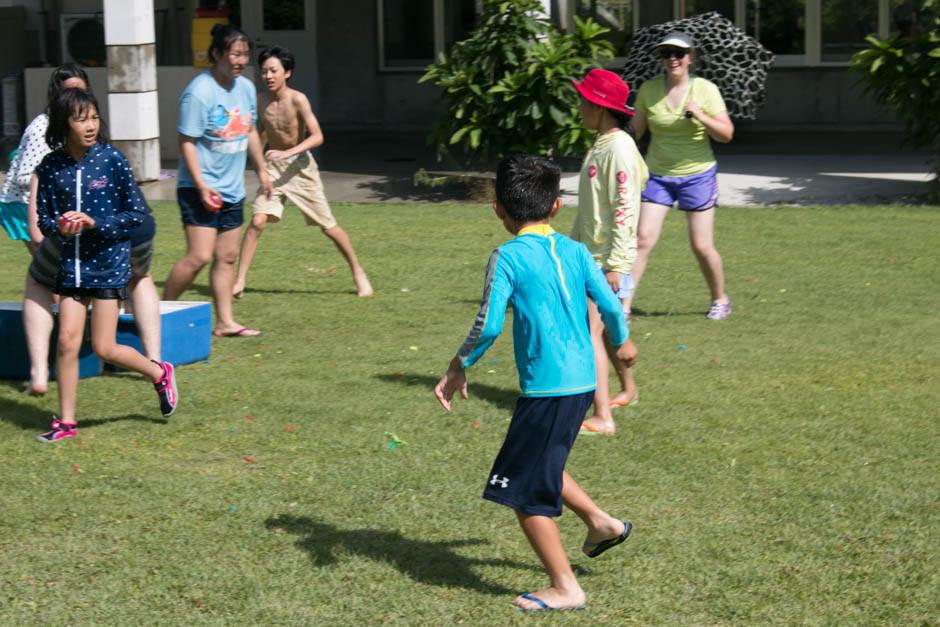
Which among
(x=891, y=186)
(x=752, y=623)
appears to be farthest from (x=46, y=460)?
(x=891, y=186)

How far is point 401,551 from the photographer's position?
4473mm

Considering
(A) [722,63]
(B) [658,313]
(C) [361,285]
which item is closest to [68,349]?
(C) [361,285]

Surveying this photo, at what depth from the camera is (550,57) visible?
1275cm

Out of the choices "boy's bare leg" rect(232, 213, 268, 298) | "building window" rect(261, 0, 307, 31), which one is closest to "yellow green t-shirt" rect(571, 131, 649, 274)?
"boy's bare leg" rect(232, 213, 268, 298)

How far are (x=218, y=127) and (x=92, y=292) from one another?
2.02 m

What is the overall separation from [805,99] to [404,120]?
656 cm

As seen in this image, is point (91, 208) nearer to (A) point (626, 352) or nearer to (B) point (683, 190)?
Answer: (A) point (626, 352)

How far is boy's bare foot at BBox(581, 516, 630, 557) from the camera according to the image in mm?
4172

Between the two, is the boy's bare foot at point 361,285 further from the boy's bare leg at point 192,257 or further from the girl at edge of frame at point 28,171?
the girl at edge of frame at point 28,171

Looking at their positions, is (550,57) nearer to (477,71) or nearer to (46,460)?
(477,71)

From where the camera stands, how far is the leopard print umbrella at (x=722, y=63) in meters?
12.9

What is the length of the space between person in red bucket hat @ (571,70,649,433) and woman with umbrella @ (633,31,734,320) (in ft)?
5.36

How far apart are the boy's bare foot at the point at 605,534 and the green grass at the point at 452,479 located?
112 mm

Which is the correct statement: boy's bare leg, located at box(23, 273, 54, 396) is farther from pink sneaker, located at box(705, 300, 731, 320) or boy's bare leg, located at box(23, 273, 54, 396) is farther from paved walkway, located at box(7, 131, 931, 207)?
paved walkway, located at box(7, 131, 931, 207)
